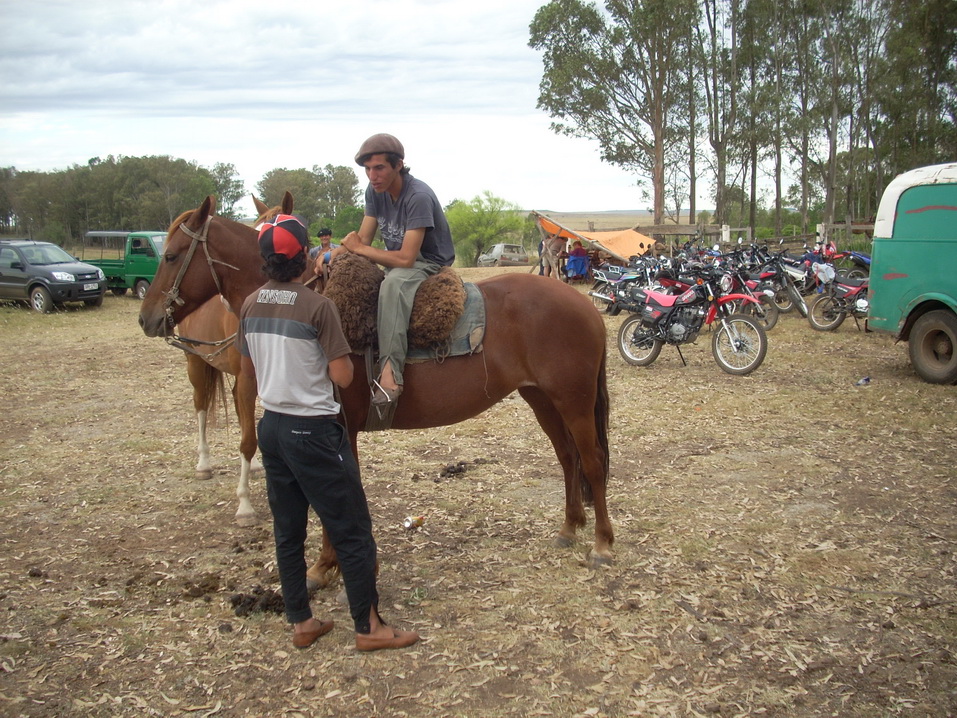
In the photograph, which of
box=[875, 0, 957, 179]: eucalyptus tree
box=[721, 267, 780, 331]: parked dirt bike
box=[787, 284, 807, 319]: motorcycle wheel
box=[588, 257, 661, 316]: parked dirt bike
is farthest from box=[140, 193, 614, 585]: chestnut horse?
box=[875, 0, 957, 179]: eucalyptus tree

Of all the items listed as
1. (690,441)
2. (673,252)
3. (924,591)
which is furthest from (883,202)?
(673,252)

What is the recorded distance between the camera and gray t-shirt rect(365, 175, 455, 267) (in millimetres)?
3953

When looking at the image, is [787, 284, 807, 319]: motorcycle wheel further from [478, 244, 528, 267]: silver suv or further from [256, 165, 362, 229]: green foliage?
[256, 165, 362, 229]: green foliage

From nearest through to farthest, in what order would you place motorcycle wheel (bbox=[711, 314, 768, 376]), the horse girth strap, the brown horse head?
the brown horse head
the horse girth strap
motorcycle wheel (bbox=[711, 314, 768, 376])

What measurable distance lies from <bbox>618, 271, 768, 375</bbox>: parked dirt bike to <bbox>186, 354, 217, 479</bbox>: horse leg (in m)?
6.57

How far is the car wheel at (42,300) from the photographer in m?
18.7

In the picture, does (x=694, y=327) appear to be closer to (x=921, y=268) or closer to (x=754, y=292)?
(x=921, y=268)

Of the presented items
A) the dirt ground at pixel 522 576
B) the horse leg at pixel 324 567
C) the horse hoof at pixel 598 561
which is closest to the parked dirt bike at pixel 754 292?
the dirt ground at pixel 522 576

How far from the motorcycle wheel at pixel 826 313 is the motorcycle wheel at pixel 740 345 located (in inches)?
158

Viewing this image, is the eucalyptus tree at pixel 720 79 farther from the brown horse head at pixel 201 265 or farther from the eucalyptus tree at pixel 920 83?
the brown horse head at pixel 201 265

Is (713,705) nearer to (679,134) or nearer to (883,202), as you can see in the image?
(883,202)

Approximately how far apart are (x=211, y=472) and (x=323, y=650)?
3068 millimetres

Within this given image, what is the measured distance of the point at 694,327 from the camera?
33.6 ft

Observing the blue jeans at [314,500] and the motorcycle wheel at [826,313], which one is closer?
the blue jeans at [314,500]
